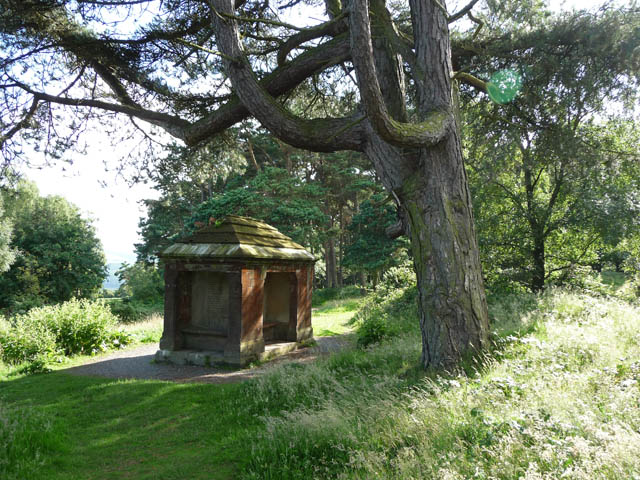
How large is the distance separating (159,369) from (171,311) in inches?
60.7

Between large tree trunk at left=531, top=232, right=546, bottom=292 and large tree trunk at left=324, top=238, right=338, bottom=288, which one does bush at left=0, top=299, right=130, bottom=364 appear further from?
large tree trunk at left=324, top=238, right=338, bottom=288

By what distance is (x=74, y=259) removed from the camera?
2752cm

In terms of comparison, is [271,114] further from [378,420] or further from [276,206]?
[276,206]

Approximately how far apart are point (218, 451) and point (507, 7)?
9.31 metres

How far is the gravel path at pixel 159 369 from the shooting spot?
884 centimetres

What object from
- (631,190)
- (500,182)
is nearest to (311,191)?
(500,182)

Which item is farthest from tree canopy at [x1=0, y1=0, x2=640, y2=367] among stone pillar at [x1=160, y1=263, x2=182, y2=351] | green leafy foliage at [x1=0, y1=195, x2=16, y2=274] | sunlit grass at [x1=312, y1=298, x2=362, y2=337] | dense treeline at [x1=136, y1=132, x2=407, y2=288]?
green leafy foliage at [x1=0, y1=195, x2=16, y2=274]

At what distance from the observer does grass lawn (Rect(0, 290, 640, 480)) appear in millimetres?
2975

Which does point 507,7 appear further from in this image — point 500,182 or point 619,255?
point 619,255

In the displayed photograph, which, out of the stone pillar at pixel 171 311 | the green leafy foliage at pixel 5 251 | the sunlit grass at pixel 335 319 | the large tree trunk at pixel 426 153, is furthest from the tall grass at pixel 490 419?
the green leafy foliage at pixel 5 251

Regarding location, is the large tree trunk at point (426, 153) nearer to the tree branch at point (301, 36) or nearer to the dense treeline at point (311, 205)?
the tree branch at point (301, 36)

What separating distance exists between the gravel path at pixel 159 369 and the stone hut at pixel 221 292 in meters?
0.35

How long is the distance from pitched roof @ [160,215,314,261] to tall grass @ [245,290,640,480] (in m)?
4.36

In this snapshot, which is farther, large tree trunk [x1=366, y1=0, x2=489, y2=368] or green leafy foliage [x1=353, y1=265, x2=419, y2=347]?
green leafy foliage [x1=353, y1=265, x2=419, y2=347]
